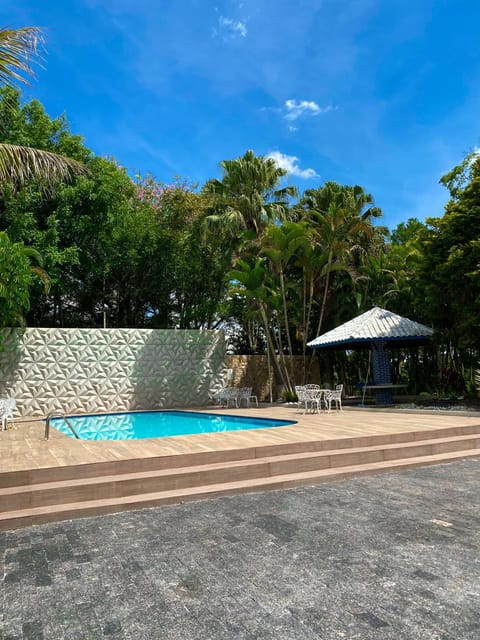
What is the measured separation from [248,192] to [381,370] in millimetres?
7799

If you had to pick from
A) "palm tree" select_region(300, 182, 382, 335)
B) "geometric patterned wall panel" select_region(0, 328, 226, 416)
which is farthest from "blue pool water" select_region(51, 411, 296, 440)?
A: "palm tree" select_region(300, 182, 382, 335)

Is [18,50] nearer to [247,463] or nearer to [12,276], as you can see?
[247,463]

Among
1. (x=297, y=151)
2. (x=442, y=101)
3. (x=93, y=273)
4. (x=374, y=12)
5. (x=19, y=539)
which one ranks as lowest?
(x=19, y=539)

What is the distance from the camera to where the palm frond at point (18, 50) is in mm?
5227

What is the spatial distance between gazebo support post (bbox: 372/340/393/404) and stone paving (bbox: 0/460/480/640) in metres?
9.90

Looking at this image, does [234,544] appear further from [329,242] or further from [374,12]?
[329,242]

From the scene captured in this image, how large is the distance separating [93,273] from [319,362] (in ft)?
32.5

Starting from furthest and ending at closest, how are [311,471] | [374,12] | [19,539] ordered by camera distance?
[374,12] → [311,471] → [19,539]

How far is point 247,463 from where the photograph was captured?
5.48 m

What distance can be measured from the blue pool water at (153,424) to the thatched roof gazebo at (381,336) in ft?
13.6

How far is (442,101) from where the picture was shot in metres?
11.7

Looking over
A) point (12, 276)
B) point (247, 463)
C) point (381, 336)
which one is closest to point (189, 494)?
point (247, 463)

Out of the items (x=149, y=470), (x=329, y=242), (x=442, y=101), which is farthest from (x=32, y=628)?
(x=329, y=242)

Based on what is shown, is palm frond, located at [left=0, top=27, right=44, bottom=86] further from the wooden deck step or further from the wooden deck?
Result: the wooden deck step
